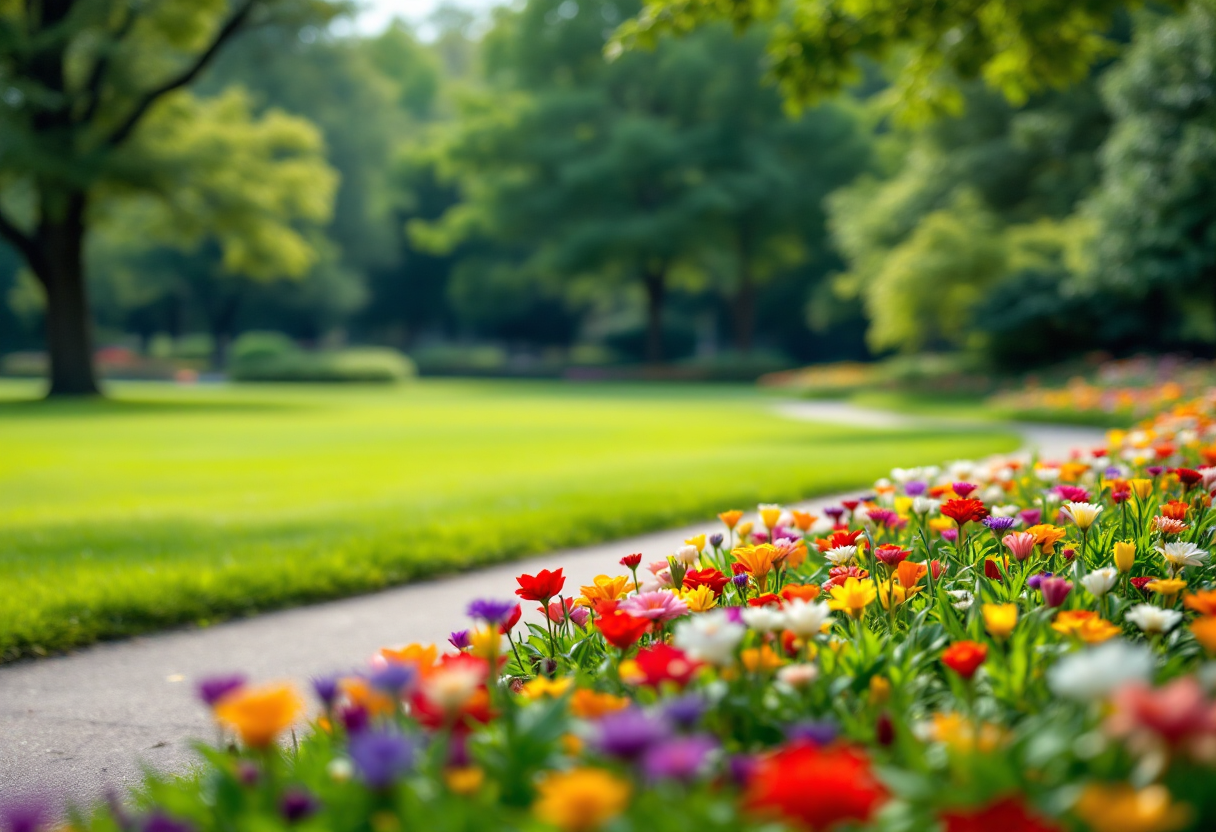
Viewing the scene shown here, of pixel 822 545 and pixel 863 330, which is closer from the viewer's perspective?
pixel 822 545

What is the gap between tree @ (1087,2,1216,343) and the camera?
14562 millimetres

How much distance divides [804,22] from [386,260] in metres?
42.6

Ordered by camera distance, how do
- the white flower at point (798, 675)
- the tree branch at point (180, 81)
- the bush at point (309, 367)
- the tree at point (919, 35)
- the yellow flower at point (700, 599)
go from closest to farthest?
the white flower at point (798, 675) < the yellow flower at point (700, 599) < the tree at point (919, 35) < the tree branch at point (180, 81) < the bush at point (309, 367)

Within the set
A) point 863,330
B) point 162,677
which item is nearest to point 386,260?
point 863,330

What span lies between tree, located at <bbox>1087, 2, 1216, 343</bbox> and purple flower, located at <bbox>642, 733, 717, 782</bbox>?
16271mm

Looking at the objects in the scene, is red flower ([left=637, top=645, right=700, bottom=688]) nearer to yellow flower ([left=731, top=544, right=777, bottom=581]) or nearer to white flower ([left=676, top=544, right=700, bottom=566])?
yellow flower ([left=731, top=544, right=777, bottom=581])

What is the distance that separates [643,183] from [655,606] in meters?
39.3

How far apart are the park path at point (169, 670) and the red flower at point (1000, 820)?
2.16m

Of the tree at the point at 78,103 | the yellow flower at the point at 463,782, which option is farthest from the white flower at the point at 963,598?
the tree at the point at 78,103

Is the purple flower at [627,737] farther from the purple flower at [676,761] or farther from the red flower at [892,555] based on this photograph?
the red flower at [892,555]

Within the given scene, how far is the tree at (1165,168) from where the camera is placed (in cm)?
1456

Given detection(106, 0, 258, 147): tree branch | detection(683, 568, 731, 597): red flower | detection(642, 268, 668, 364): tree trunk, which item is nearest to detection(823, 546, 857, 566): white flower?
detection(683, 568, 731, 597): red flower

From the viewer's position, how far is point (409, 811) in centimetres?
131

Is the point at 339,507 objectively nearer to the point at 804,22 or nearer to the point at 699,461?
the point at 699,461
